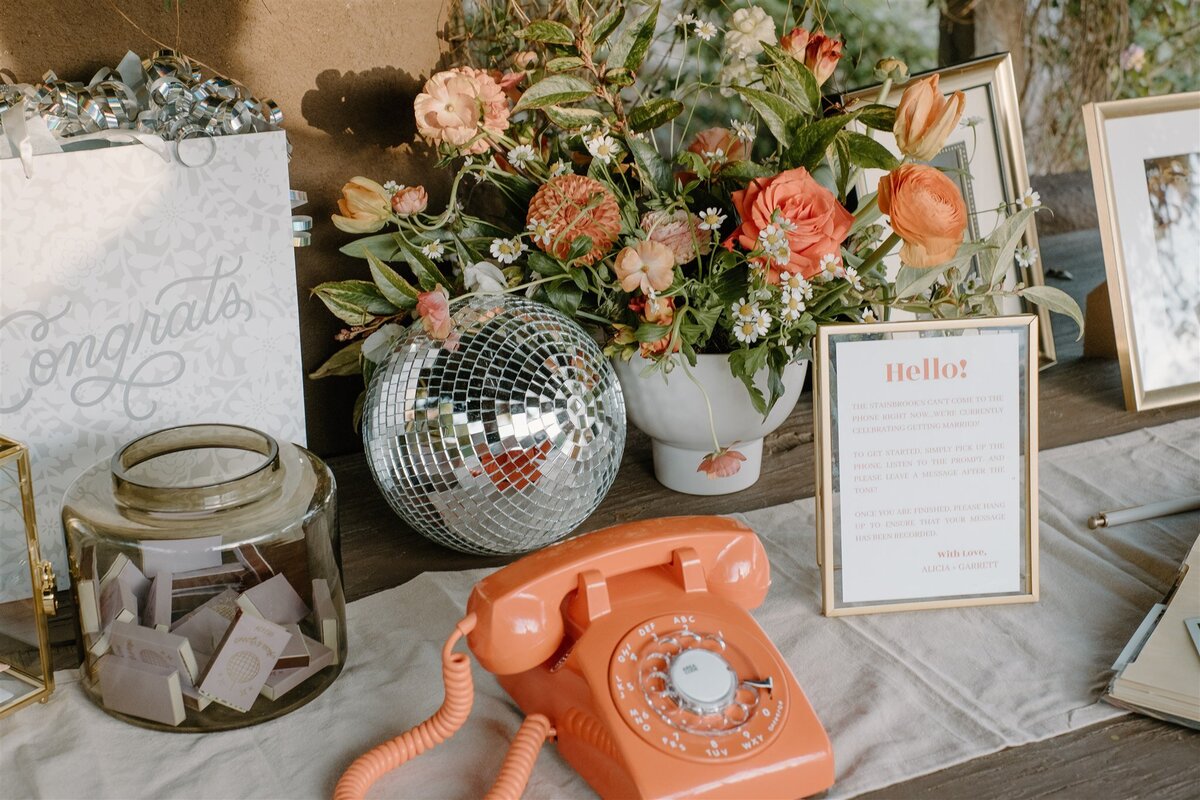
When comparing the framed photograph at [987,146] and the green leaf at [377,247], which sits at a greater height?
the framed photograph at [987,146]

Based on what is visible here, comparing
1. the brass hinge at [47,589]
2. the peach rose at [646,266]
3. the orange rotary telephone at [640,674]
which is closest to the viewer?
the orange rotary telephone at [640,674]

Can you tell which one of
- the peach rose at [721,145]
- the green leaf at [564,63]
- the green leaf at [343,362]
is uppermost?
the green leaf at [564,63]

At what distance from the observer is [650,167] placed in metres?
0.97

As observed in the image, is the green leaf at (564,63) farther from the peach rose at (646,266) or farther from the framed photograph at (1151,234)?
the framed photograph at (1151,234)

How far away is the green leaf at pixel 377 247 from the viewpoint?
1025 mm

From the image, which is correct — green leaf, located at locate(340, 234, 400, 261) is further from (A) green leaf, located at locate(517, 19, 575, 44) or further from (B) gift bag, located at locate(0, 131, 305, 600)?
(A) green leaf, located at locate(517, 19, 575, 44)

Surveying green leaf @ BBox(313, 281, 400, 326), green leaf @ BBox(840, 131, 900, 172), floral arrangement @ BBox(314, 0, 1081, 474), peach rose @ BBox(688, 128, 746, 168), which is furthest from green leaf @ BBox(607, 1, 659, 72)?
green leaf @ BBox(313, 281, 400, 326)

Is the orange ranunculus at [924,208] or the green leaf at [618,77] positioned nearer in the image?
the orange ranunculus at [924,208]

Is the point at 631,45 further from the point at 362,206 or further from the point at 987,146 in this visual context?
the point at 987,146

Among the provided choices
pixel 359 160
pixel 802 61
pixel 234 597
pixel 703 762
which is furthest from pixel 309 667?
pixel 802 61

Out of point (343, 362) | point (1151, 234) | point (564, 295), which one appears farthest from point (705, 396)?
point (1151, 234)

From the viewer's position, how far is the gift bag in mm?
834

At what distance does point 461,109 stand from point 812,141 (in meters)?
0.31

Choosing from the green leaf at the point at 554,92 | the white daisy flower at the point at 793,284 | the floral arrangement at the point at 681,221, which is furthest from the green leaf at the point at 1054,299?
the green leaf at the point at 554,92
